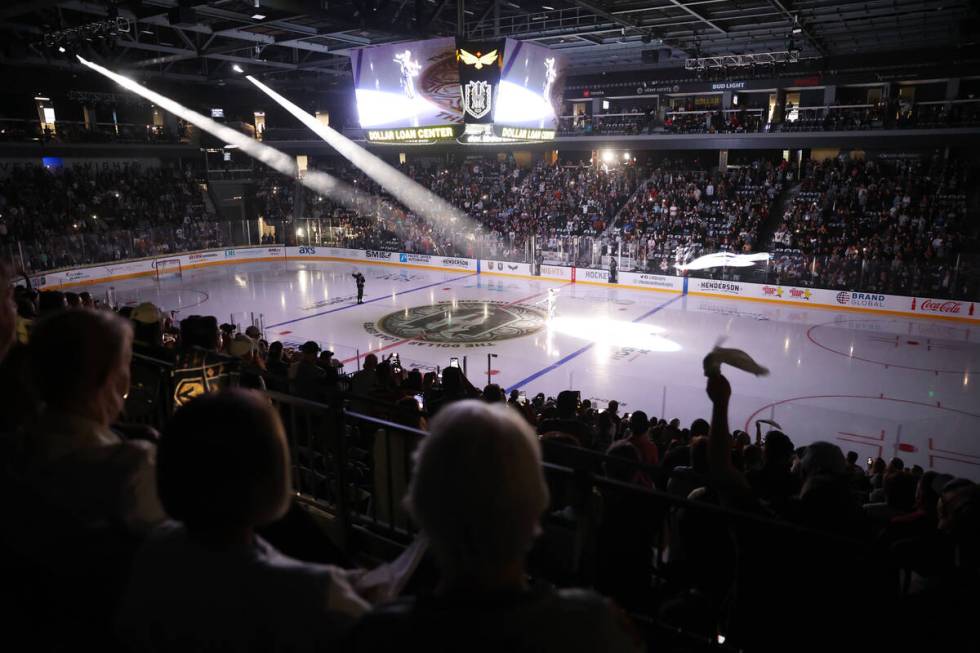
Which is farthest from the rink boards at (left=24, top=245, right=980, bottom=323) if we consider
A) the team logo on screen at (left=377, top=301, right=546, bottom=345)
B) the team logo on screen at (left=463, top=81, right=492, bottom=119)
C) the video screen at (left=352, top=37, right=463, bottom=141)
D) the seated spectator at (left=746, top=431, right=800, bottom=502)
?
the seated spectator at (left=746, top=431, right=800, bottom=502)

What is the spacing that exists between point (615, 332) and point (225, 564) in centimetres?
1769

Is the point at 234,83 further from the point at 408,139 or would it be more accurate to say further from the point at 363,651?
the point at 363,651

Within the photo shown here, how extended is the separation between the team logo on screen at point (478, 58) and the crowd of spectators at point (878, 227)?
45.9ft

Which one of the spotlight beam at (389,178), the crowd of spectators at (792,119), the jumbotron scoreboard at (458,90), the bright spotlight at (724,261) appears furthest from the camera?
the spotlight beam at (389,178)

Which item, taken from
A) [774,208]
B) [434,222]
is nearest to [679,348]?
[774,208]

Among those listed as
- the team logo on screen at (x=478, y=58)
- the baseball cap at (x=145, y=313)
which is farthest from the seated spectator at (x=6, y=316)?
the team logo on screen at (x=478, y=58)

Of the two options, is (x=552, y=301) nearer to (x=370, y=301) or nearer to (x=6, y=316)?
(x=370, y=301)

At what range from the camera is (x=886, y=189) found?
24703mm

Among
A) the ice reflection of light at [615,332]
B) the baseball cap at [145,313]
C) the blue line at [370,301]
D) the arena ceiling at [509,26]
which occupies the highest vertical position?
the arena ceiling at [509,26]

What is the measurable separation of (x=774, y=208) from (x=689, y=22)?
9.34 metres

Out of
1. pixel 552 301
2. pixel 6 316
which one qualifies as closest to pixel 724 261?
pixel 552 301

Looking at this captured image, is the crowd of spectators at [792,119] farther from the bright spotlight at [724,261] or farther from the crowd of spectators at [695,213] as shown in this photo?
the bright spotlight at [724,261]

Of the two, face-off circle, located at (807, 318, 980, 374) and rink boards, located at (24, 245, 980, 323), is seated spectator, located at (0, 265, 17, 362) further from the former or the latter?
rink boards, located at (24, 245, 980, 323)

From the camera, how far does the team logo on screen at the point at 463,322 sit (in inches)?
714
